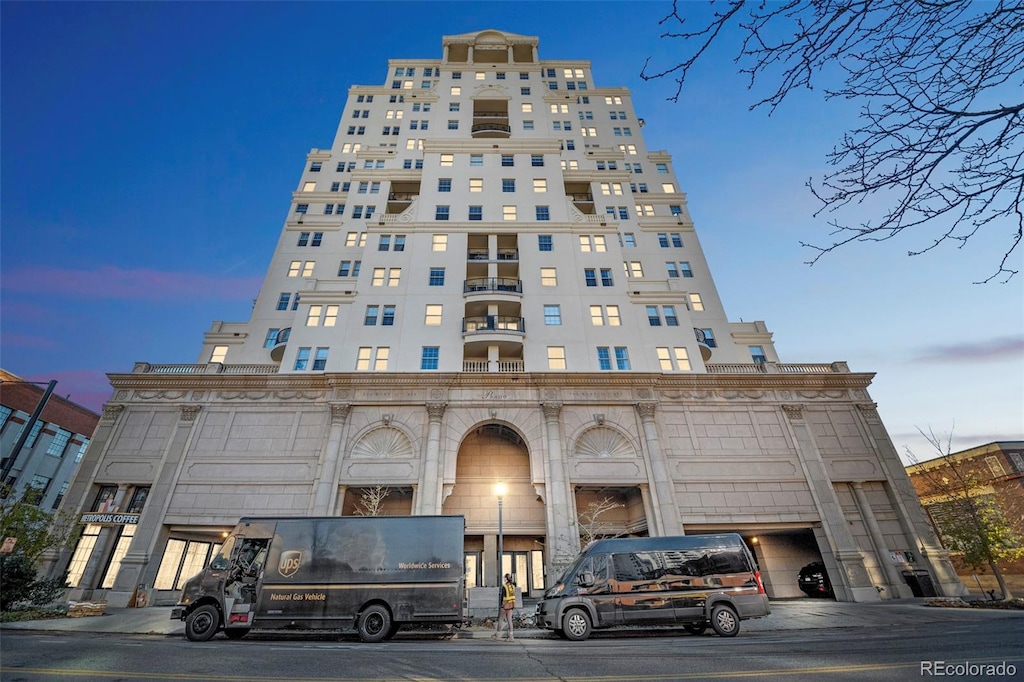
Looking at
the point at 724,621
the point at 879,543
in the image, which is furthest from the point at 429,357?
the point at 879,543

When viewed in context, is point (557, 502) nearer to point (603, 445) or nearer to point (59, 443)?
point (603, 445)

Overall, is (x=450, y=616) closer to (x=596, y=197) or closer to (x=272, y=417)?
(x=272, y=417)

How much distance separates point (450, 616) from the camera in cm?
1262

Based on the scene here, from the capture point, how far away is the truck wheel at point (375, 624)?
12346mm

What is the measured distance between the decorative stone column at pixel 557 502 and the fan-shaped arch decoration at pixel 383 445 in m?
8.27

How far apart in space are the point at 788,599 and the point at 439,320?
2720 cm

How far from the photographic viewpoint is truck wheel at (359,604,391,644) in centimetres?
1235

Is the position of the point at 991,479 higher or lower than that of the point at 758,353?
lower

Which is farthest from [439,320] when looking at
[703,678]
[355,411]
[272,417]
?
[703,678]

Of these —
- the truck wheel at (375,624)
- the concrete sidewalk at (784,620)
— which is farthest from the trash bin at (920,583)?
the truck wheel at (375,624)

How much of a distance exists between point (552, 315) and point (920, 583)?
24.9m

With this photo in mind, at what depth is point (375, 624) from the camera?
12609mm

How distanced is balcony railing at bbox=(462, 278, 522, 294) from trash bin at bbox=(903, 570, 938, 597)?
27.3m

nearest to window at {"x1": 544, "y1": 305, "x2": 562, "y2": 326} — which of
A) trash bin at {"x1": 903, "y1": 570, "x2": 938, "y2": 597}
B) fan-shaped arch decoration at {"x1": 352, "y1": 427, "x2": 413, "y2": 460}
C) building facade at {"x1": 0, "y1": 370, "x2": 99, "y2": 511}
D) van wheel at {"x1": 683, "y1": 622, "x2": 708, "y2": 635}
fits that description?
fan-shaped arch decoration at {"x1": 352, "y1": 427, "x2": 413, "y2": 460}
